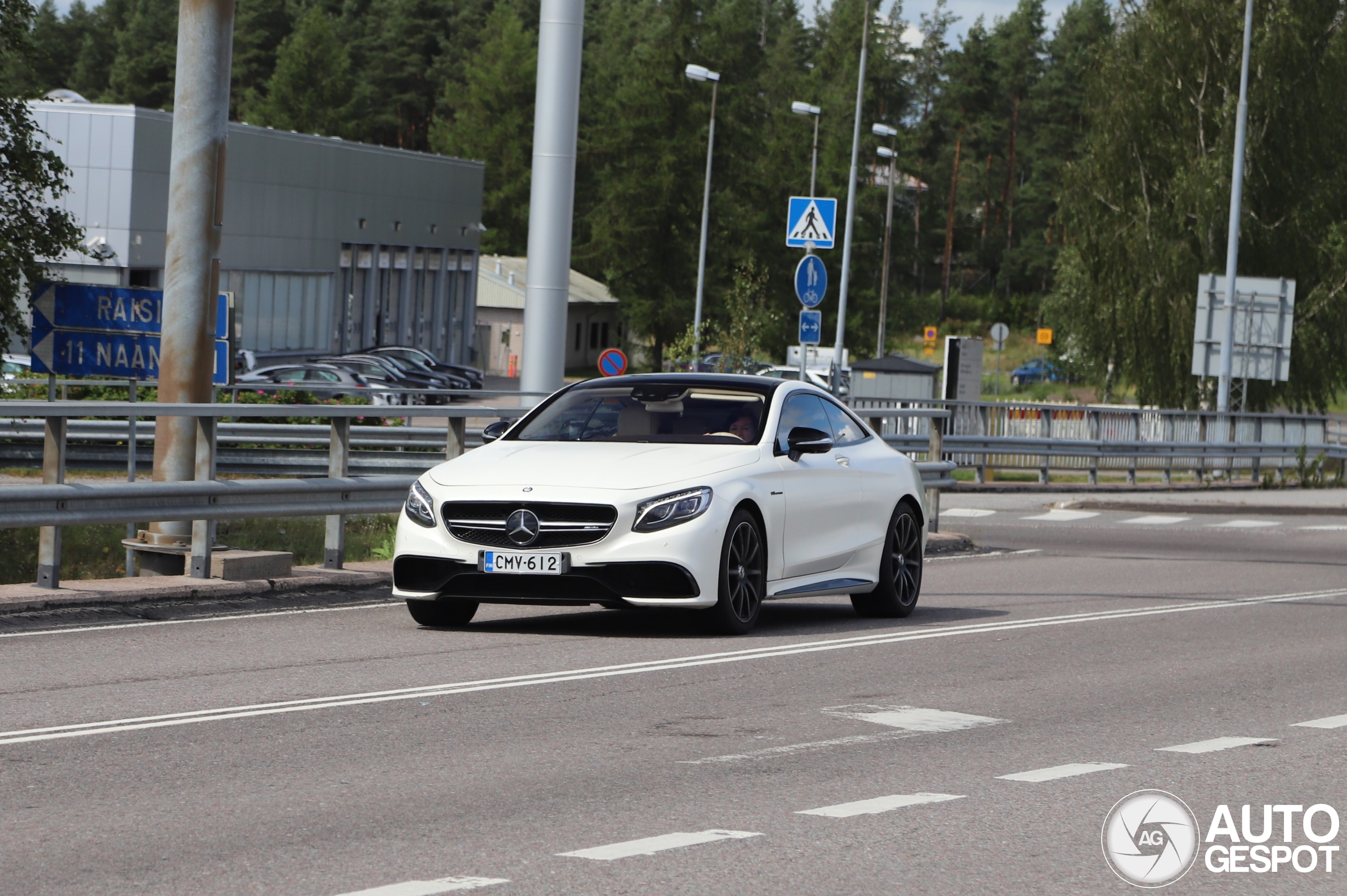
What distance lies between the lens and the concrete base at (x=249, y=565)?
41.4 feet

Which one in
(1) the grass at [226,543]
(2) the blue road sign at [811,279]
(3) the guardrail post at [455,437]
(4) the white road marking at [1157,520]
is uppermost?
(2) the blue road sign at [811,279]

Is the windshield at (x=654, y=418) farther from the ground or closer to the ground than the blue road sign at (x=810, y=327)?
closer to the ground

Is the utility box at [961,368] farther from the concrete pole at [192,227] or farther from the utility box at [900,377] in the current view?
the concrete pole at [192,227]

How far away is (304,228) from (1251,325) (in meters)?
30.5

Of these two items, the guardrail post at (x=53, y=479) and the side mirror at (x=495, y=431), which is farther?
the side mirror at (x=495, y=431)

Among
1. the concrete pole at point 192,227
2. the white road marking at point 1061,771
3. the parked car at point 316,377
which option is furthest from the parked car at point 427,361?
the white road marking at point 1061,771

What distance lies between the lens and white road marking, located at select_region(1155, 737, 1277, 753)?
819cm

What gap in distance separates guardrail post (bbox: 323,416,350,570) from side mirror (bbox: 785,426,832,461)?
3.02 m

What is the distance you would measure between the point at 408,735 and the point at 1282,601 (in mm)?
9802

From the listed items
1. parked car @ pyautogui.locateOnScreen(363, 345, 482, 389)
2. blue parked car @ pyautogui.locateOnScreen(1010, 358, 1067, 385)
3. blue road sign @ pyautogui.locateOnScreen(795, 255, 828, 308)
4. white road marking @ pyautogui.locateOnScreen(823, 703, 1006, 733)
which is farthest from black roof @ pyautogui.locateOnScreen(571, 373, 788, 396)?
blue parked car @ pyautogui.locateOnScreen(1010, 358, 1067, 385)

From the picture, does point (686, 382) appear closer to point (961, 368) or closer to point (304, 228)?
point (961, 368)

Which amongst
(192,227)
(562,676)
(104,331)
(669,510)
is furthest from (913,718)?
(104,331)

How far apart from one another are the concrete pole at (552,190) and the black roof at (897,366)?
92.5ft

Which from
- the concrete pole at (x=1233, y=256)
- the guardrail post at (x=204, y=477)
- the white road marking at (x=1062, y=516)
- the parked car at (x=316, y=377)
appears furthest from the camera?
Answer: the parked car at (x=316, y=377)
